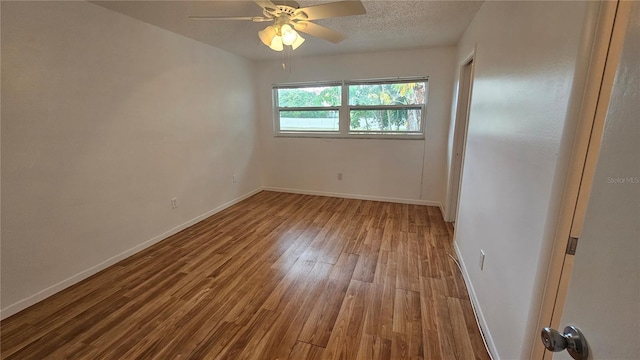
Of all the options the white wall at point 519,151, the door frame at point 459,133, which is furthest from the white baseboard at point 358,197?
the white wall at point 519,151

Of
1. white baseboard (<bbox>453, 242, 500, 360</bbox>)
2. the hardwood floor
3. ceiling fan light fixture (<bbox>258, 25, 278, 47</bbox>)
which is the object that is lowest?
the hardwood floor

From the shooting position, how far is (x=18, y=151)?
1901 mm

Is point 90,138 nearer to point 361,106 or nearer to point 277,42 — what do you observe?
point 277,42

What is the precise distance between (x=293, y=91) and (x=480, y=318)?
411 centimetres

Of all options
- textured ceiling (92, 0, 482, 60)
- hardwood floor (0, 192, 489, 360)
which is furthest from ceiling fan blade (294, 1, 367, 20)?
hardwood floor (0, 192, 489, 360)

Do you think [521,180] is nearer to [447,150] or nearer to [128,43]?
[447,150]

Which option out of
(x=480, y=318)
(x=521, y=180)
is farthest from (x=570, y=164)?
(x=480, y=318)

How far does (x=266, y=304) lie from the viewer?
80.7 inches

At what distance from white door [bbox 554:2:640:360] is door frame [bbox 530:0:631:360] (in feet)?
1.24

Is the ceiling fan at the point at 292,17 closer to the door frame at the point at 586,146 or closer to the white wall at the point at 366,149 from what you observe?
the door frame at the point at 586,146

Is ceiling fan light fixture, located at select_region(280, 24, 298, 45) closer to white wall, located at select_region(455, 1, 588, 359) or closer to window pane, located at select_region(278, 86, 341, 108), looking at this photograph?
white wall, located at select_region(455, 1, 588, 359)

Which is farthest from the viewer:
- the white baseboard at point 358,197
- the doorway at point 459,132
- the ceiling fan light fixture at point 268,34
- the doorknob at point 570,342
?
the white baseboard at point 358,197

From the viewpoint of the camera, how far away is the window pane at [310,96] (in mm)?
4492

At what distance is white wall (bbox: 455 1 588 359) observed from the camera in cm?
103
